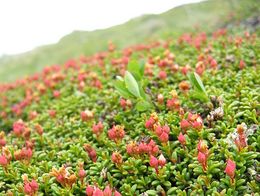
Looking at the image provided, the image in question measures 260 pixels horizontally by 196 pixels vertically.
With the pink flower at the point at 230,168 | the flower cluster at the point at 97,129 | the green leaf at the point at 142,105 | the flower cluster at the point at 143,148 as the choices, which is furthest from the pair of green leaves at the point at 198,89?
the pink flower at the point at 230,168

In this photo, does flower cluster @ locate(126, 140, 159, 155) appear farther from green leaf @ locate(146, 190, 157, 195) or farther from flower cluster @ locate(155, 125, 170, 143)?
green leaf @ locate(146, 190, 157, 195)

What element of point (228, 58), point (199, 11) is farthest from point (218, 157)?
point (199, 11)

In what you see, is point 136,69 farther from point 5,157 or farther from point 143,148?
point 5,157

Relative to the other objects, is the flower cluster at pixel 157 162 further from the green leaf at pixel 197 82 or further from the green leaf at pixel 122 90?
the green leaf at pixel 122 90

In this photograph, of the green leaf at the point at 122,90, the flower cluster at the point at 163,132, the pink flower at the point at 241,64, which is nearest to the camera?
the flower cluster at the point at 163,132

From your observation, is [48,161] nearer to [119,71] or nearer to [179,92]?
[179,92]
